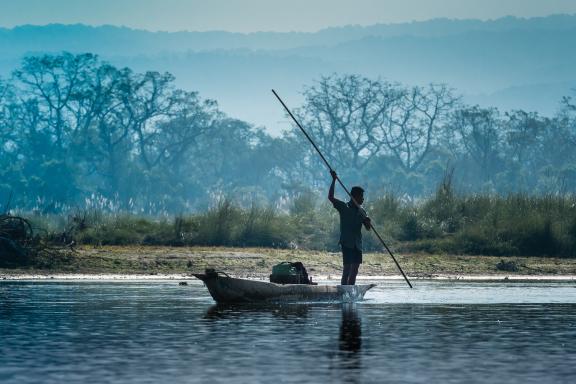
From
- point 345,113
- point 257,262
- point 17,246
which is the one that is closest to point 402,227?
point 257,262

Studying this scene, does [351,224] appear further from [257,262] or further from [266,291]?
[257,262]

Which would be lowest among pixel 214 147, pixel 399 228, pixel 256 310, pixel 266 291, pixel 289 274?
pixel 256 310

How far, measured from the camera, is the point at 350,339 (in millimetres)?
18688

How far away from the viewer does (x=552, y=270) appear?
3784cm

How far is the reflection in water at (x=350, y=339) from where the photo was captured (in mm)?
15883

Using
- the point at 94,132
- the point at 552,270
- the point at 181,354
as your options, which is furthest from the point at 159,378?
the point at 94,132

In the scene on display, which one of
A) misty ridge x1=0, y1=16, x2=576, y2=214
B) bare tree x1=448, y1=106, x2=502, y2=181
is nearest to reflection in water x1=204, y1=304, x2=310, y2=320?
misty ridge x1=0, y1=16, x2=576, y2=214

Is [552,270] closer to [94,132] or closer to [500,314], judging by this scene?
[500,314]

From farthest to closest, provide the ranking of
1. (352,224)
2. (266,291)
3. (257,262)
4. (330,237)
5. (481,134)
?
(481,134) < (330,237) < (257,262) < (352,224) < (266,291)

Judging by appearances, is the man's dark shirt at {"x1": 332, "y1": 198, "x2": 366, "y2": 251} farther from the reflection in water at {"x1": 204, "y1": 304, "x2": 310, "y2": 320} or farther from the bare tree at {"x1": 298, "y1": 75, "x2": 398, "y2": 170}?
the bare tree at {"x1": 298, "y1": 75, "x2": 398, "y2": 170}

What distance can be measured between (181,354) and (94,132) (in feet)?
354

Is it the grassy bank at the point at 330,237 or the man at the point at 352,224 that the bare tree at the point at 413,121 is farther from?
the man at the point at 352,224

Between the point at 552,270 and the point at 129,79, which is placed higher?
the point at 129,79

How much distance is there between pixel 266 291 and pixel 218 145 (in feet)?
394
